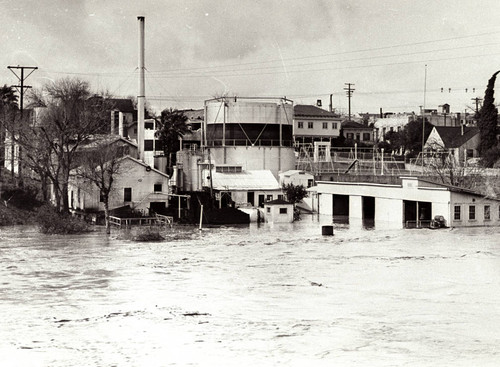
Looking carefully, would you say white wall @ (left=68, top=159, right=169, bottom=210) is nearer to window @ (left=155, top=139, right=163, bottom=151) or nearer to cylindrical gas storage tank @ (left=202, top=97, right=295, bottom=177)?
cylindrical gas storage tank @ (left=202, top=97, right=295, bottom=177)

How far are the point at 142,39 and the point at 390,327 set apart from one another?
51601 mm

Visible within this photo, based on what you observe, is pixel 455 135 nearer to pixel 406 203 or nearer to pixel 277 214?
pixel 406 203

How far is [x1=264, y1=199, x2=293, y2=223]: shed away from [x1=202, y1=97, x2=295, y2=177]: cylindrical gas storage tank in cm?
1688

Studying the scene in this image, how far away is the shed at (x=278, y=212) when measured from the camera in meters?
59.5

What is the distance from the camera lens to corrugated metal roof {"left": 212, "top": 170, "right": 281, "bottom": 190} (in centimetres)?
6775

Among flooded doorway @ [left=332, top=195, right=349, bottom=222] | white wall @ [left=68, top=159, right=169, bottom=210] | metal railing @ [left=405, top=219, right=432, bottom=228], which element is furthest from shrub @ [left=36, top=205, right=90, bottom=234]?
flooded doorway @ [left=332, top=195, right=349, bottom=222]

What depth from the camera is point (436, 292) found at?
102 ft

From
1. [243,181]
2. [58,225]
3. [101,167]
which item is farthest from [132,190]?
[243,181]

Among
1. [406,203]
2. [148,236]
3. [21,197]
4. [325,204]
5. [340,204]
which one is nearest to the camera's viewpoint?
[148,236]

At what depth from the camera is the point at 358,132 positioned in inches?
4742

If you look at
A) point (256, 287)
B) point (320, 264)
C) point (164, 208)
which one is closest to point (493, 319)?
point (256, 287)

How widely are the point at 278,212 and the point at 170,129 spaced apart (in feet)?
78.5

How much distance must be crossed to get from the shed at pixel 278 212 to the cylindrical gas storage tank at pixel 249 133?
16877 millimetres

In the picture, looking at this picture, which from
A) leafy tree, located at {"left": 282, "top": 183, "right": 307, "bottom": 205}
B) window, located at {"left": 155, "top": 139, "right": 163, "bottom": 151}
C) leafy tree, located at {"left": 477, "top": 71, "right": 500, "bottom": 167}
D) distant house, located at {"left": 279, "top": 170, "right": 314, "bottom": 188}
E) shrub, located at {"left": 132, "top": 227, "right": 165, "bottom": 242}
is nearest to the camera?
shrub, located at {"left": 132, "top": 227, "right": 165, "bottom": 242}
